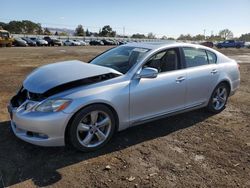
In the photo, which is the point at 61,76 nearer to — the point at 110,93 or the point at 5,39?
the point at 110,93

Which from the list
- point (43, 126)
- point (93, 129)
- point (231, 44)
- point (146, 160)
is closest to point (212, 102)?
point (146, 160)

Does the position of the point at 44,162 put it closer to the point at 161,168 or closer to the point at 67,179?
the point at 67,179

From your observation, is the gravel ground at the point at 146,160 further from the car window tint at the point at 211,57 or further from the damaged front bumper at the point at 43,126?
the car window tint at the point at 211,57

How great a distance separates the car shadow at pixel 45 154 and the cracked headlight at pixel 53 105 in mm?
698

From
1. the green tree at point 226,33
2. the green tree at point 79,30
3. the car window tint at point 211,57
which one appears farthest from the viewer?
the green tree at point 226,33

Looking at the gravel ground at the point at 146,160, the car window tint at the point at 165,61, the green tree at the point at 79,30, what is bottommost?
the gravel ground at the point at 146,160

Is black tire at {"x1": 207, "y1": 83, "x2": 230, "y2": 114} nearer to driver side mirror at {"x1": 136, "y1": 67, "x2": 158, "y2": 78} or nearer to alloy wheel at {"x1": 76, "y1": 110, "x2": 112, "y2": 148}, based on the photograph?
driver side mirror at {"x1": 136, "y1": 67, "x2": 158, "y2": 78}

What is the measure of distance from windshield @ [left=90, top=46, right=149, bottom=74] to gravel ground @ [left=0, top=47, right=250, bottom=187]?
1.15m

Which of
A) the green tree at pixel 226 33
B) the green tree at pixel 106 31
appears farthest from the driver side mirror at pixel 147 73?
→ the green tree at pixel 226 33

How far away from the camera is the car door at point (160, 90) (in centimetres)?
441

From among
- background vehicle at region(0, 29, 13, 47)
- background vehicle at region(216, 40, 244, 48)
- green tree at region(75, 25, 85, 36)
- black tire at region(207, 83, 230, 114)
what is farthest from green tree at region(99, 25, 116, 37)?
black tire at region(207, 83, 230, 114)

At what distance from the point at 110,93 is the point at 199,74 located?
2.08 metres

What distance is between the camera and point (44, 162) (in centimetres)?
379

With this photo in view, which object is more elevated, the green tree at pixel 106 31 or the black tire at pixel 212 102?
the green tree at pixel 106 31
